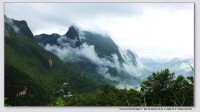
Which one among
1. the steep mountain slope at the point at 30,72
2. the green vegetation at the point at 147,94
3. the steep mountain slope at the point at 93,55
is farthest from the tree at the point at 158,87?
the steep mountain slope at the point at 30,72

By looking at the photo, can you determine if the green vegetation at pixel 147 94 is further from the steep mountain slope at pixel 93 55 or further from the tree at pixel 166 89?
the steep mountain slope at pixel 93 55

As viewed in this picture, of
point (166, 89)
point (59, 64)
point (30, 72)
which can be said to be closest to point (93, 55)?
point (59, 64)

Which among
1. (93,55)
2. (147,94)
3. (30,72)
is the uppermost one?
(93,55)

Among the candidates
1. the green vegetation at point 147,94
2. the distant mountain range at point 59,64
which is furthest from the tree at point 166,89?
the distant mountain range at point 59,64

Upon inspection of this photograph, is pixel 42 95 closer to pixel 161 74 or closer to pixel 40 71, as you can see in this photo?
pixel 40 71

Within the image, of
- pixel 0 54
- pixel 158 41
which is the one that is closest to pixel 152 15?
pixel 158 41

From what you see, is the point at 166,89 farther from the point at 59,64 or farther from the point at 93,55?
the point at 59,64

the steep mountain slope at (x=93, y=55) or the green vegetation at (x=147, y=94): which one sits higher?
the steep mountain slope at (x=93, y=55)

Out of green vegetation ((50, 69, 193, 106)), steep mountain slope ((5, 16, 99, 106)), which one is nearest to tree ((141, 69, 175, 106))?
green vegetation ((50, 69, 193, 106))

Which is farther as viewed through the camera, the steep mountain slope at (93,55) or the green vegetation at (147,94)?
the steep mountain slope at (93,55)
